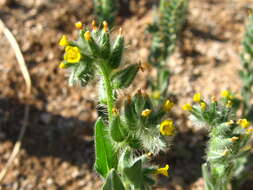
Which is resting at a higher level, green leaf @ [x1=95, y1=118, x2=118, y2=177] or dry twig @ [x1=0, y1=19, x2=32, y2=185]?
dry twig @ [x1=0, y1=19, x2=32, y2=185]

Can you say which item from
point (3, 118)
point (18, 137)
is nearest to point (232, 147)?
point (18, 137)

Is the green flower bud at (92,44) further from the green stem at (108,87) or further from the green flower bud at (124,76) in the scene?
the green flower bud at (124,76)

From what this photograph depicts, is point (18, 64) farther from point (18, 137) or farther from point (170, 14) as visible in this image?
point (170, 14)

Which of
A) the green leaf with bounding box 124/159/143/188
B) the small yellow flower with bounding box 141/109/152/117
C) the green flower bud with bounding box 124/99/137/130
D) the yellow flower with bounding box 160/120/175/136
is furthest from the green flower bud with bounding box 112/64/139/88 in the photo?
the green leaf with bounding box 124/159/143/188

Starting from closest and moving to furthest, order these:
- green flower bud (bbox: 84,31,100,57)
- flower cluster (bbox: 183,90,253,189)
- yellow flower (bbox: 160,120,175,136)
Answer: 1. green flower bud (bbox: 84,31,100,57)
2. yellow flower (bbox: 160,120,175,136)
3. flower cluster (bbox: 183,90,253,189)

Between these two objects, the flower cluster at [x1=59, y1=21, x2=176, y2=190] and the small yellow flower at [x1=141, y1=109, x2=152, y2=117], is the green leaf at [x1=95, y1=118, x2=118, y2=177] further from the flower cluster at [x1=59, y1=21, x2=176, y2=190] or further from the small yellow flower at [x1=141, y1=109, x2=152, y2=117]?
the small yellow flower at [x1=141, y1=109, x2=152, y2=117]

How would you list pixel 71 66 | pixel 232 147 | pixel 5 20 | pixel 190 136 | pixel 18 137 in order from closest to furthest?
pixel 71 66 < pixel 232 147 < pixel 18 137 < pixel 190 136 < pixel 5 20

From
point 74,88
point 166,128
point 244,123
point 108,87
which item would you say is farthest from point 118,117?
point 74,88

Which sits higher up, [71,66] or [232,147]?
[71,66]
